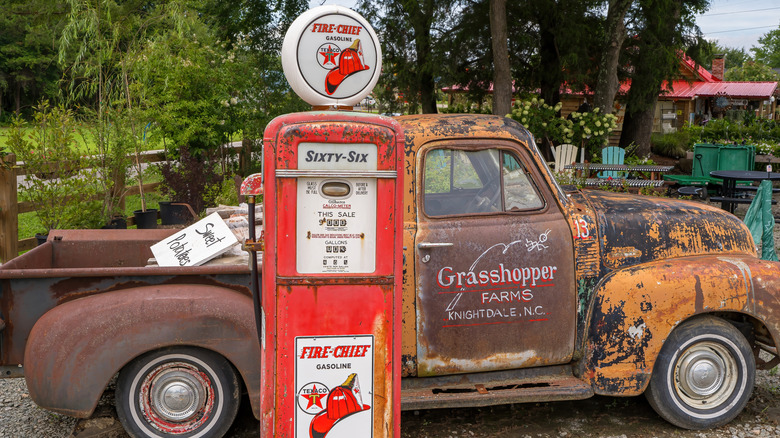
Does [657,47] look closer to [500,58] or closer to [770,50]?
[500,58]

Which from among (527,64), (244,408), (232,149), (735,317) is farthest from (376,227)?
(527,64)

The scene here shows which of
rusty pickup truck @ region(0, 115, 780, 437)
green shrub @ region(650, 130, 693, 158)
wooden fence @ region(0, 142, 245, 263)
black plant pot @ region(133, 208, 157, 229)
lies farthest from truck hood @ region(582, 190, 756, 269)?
green shrub @ region(650, 130, 693, 158)

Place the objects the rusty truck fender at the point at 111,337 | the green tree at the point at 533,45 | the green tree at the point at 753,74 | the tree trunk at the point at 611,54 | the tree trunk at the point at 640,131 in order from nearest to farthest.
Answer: the rusty truck fender at the point at 111,337
the tree trunk at the point at 611,54
the green tree at the point at 533,45
the tree trunk at the point at 640,131
the green tree at the point at 753,74

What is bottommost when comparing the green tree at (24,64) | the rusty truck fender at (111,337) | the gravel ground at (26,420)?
the gravel ground at (26,420)

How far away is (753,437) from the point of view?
4.24 metres

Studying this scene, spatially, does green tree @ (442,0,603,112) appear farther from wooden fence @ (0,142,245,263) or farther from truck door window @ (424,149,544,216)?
truck door window @ (424,149,544,216)

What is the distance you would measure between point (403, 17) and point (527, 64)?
3.37 metres

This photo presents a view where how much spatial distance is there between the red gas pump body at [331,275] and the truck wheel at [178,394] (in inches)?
25.4

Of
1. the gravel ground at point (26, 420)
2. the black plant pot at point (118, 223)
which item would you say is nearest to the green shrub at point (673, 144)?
the black plant pot at point (118, 223)

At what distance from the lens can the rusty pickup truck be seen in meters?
3.73

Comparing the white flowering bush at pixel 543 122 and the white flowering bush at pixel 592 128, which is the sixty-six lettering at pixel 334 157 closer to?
the white flowering bush at pixel 543 122

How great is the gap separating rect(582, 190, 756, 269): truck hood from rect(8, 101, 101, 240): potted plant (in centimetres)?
601

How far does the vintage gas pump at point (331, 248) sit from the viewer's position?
3.17 metres

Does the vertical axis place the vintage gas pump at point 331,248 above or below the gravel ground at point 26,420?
above
